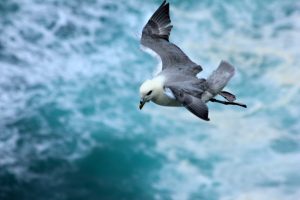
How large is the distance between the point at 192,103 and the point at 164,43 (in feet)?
6.77

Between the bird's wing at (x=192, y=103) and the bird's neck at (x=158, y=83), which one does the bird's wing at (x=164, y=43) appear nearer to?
the bird's neck at (x=158, y=83)

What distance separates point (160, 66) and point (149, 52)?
14.8 inches

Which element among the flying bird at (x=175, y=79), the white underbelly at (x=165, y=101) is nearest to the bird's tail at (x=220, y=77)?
the flying bird at (x=175, y=79)

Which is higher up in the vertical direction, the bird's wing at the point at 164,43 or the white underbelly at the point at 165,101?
the bird's wing at the point at 164,43

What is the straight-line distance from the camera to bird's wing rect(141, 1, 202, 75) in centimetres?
658

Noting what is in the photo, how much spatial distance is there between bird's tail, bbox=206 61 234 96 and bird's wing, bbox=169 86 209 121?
70cm

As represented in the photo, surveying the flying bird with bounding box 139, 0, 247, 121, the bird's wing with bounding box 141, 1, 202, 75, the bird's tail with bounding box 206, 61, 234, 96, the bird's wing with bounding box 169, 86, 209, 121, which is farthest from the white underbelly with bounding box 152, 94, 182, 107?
the bird's wing with bounding box 141, 1, 202, 75

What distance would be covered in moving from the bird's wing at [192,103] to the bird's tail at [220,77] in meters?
0.70

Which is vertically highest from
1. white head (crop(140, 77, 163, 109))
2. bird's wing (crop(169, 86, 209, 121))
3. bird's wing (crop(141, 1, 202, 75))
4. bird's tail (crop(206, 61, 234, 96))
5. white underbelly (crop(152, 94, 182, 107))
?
bird's wing (crop(141, 1, 202, 75))

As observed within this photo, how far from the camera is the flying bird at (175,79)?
542 cm

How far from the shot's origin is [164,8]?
24.4ft

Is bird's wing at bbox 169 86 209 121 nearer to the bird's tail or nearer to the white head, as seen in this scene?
the white head

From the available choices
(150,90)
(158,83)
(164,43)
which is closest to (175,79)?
(158,83)

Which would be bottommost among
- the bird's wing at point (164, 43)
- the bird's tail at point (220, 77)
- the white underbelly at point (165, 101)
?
the white underbelly at point (165, 101)
